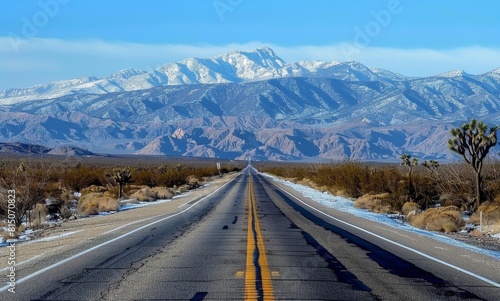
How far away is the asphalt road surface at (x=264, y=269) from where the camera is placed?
977 centimetres

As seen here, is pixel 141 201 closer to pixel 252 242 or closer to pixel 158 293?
pixel 252 242

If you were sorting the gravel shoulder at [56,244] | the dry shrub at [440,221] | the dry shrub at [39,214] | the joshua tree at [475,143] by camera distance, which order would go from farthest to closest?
the joshua tree at [475,143] < the dry shrub at [39,214] < the dry shrub at [440,221] < the gravel shoulder at [56,244]

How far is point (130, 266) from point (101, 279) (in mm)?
1384

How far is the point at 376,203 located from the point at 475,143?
673 centimetres

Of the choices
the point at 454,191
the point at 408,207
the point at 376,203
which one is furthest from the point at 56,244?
the point at 454,191

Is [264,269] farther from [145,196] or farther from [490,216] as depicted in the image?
[145,196]

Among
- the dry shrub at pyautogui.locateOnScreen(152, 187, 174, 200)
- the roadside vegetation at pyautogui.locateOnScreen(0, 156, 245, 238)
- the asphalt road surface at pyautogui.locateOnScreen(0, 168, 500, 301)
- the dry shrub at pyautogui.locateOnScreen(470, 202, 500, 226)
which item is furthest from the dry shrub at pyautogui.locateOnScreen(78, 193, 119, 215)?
the dry shrub at pyautogui.locateOnScreen(470, 202, 500, 226)

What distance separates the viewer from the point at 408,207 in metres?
30.6

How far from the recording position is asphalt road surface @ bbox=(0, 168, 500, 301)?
9766 millimetres

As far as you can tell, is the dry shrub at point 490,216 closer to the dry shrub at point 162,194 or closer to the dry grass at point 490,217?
the dry grass at point 490,217

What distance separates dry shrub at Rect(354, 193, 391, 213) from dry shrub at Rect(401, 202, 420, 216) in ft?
5.28

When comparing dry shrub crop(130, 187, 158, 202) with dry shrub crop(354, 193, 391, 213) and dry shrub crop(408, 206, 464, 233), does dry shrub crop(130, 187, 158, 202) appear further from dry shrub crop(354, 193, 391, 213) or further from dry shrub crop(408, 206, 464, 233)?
dry shrub crop(408, 206, 464, 233)

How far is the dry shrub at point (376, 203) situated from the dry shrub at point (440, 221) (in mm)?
7128

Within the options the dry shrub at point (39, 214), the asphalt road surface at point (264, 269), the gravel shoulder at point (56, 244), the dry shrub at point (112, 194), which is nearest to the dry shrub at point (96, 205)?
the dry shrub at point (39, 214)
